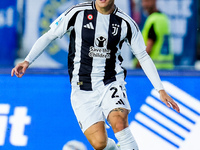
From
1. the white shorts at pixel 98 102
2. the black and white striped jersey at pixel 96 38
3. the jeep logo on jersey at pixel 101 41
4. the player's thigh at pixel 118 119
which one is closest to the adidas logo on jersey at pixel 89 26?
the black and white striped jersey at pixel 96 38

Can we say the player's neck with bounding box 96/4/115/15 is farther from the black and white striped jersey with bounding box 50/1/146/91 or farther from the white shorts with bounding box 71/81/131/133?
the white shorts with bounding box 71/81/131/133

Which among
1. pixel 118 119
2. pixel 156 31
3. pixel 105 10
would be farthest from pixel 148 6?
pixel 118 119

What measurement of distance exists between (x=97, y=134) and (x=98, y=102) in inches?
12.0

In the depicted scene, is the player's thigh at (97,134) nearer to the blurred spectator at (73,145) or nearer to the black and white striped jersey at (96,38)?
the black and white striped jersey at (96,38)

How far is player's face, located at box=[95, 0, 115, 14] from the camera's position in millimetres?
5062

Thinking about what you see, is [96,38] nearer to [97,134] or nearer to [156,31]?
[97,134]

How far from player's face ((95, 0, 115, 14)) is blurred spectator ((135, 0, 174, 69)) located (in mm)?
1734

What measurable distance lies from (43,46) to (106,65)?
1.96 feet

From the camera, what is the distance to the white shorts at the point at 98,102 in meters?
5.11

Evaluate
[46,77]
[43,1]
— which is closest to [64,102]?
[46,77]

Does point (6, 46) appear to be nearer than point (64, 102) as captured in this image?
No

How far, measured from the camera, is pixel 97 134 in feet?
16.7

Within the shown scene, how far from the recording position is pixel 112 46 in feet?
17.0

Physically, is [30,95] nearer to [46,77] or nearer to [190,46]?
[46,77]
